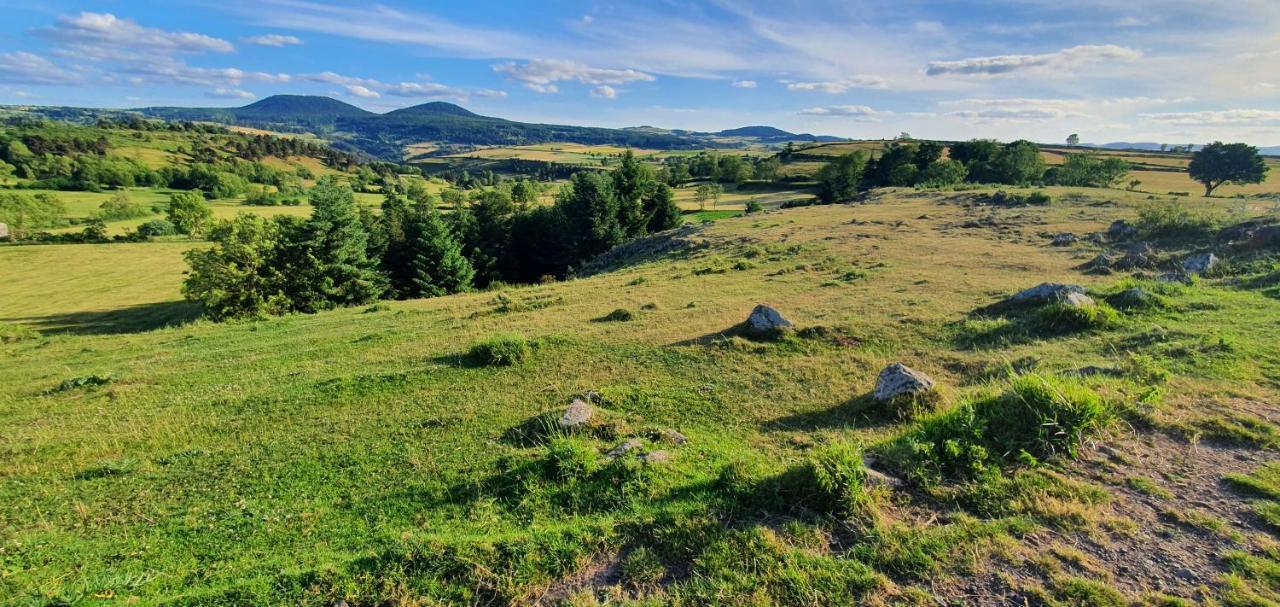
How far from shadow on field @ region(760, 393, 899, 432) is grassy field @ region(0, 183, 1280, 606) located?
2.9 inches

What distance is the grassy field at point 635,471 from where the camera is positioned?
526 cm

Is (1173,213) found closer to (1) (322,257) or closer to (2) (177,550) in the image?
(2) (177,550)

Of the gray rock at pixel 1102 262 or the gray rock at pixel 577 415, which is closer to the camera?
the gray rock at pixel 577 415

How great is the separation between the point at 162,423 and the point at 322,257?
3268 cm

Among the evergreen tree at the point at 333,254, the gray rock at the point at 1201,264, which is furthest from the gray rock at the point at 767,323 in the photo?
the evergreen tree at the point at 333,254

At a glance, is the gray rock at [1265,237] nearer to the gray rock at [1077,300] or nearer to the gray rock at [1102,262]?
the gray rock at [1102,262]

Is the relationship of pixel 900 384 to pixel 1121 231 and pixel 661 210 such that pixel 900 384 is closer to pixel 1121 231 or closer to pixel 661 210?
pixel 1121 231

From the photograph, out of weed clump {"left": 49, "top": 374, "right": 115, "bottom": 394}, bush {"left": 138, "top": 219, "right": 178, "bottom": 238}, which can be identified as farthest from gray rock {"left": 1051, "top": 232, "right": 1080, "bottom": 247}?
bush {"left": 138, "top": 219, "right": 178, "bottom": 238}

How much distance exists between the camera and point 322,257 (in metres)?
39.6

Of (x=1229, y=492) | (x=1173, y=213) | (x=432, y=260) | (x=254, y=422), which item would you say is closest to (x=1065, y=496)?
(x=1229, y=492)

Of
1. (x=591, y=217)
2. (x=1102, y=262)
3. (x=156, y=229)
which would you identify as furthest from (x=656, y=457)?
(x=156, y=229)

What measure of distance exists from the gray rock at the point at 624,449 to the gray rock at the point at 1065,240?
30.8 m

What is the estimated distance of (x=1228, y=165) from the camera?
62719 millimetres

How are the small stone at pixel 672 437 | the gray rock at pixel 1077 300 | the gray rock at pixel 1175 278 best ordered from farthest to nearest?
the gray rock at pixel 1175 278 < the gray rock at pixel 1077 300 < the small stone at pixel 672 437
